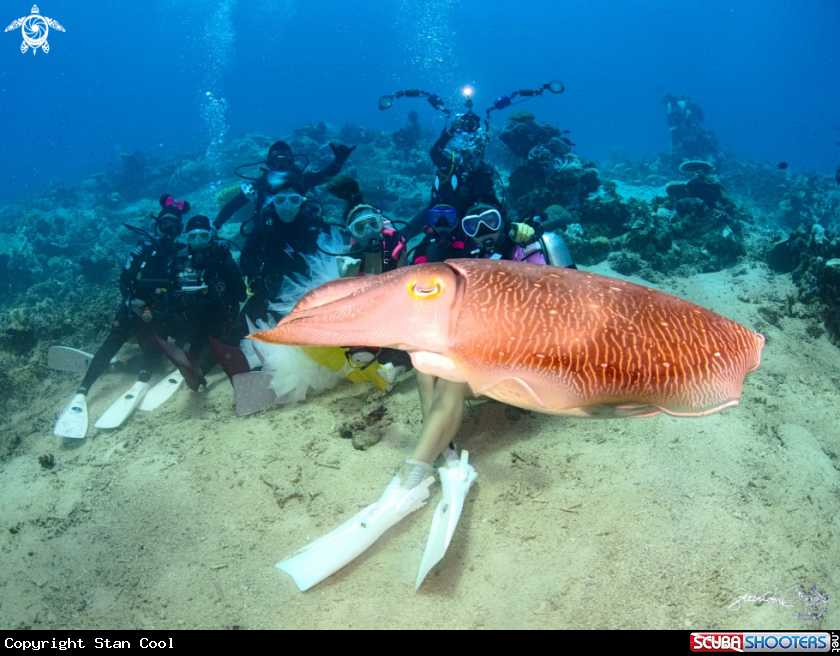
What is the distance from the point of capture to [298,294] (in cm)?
473

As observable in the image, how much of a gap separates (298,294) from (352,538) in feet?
9.94

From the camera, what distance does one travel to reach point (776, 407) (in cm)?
366

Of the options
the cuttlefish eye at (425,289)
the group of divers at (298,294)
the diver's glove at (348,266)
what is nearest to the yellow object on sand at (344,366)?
the group of divers at (298,294)

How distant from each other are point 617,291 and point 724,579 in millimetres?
1902

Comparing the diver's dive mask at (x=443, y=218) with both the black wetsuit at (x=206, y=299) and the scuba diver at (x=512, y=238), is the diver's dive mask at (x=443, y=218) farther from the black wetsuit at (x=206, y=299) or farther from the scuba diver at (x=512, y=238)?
the black wetsuit at (x=206, y=299)

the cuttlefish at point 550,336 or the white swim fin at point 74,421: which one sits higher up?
the cuttlefish at point 550,336

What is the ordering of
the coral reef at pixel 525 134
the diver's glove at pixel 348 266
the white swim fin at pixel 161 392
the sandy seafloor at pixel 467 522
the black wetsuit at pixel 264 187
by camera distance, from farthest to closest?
1. the coral reef at pixel 525 134
2. the black wetsuit at pixel 264 187
3. the white swim fin at pixel 161 392
4. the diver's glove at pixel 348 266
5. the sandy seafloor at pixel 467 522

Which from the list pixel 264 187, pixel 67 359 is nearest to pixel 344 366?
pixel 67 359

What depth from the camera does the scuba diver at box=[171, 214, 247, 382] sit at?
6336 mm

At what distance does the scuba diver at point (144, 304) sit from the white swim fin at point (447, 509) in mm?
5608

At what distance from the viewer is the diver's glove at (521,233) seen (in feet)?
14.4

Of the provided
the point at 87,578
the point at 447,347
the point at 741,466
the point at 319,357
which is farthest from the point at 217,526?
the point at 741,466

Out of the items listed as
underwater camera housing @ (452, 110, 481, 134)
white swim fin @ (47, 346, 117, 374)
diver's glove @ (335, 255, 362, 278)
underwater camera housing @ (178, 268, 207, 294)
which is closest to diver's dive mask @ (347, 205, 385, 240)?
diver's glove @ (335, 255, 362, 278)

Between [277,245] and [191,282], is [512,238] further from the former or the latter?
[191,282]
